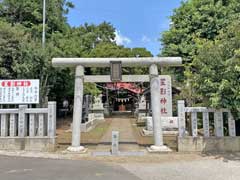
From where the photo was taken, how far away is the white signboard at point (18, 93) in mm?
12047

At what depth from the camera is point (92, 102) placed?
32156mm

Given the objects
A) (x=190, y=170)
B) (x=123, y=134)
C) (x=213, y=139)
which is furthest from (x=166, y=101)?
(x=190, y=170)

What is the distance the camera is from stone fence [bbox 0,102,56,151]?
11.4 metres

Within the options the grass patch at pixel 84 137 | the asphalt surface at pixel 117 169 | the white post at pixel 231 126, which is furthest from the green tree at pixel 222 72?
the grass patch at pixel 84 137

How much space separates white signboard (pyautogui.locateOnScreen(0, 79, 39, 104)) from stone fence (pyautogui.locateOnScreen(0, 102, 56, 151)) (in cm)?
43

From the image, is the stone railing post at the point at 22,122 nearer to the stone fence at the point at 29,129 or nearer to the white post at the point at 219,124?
the stone fence at the point at 29,129

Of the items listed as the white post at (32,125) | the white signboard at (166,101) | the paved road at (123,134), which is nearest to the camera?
the white post at (32,125)

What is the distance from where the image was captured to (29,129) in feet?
38.2

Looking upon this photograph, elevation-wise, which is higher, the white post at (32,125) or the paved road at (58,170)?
the white post at (32,125)

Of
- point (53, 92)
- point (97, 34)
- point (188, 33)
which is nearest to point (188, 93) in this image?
point (188, 33)

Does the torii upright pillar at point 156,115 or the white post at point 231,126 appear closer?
the white post at point 231,126

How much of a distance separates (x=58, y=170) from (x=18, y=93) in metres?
5.06

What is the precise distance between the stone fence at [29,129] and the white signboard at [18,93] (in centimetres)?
43

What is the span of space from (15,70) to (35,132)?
5.73 metres
